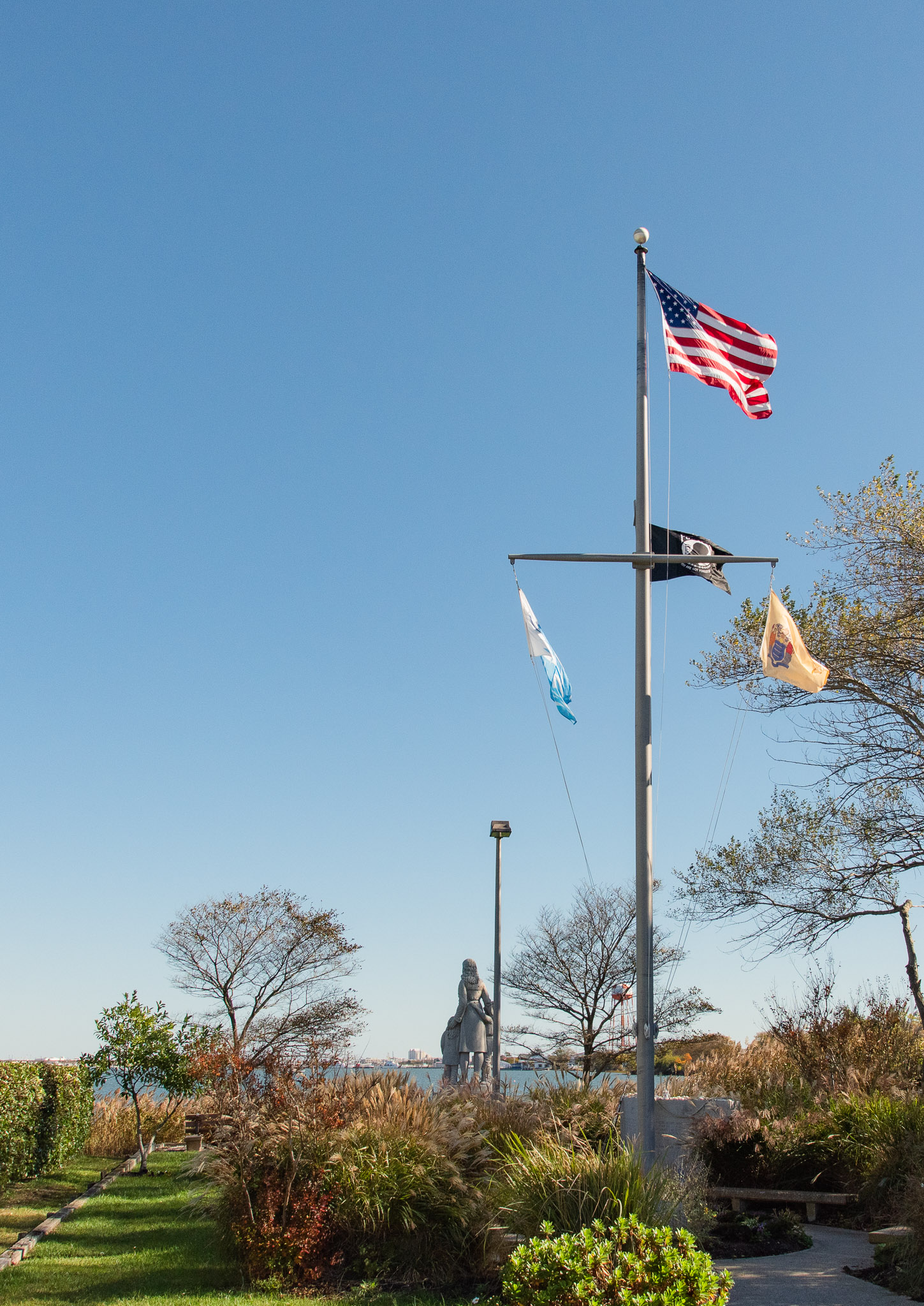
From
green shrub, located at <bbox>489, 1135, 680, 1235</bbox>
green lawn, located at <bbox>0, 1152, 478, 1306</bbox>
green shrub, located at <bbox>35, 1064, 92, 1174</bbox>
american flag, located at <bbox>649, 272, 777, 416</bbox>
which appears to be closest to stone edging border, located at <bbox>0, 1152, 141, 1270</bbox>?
green lawn, located at <bbox>0, 1152, 478, 1306</bbox>

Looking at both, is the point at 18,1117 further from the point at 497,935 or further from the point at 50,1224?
the point at 497,935

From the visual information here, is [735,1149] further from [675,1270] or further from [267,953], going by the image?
[267,953]

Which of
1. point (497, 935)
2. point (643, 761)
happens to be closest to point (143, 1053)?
point (497, 935)

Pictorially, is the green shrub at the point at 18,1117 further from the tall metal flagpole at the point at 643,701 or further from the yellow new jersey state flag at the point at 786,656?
the yellow new jersey state flag at the point at 786,656

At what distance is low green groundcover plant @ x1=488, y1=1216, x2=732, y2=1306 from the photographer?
531cm

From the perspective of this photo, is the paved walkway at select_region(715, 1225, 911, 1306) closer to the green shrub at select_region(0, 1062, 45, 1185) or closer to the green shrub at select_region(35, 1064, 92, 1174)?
the green shrub at select_region(0, 1062, 45, 1185)

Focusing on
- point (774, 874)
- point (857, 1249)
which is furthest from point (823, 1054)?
point (857, 1249)

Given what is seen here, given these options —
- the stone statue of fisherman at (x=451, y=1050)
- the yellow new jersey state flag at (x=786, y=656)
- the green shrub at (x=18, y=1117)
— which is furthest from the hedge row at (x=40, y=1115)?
the yellow new jersey state flag at (x=786, y=656)

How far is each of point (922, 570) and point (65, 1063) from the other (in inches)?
633

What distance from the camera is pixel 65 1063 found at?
18438 mm

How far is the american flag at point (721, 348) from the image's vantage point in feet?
38.9

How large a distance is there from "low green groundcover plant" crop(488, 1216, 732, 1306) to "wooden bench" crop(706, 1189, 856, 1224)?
7016 millimetres

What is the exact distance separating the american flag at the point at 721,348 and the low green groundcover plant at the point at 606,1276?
898 centimetres

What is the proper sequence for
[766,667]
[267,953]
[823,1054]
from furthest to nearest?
[267,953] < [823,1054] < [766,667]
